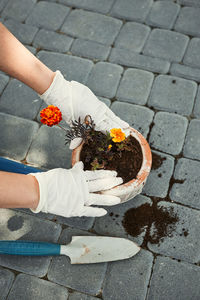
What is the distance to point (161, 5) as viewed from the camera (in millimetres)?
3256

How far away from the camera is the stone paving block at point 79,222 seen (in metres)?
2.36

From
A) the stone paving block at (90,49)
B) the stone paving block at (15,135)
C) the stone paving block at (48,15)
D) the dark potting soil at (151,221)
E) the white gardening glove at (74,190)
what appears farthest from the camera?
the stone paving block at (48,15)

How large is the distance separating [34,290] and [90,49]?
2.32 metres

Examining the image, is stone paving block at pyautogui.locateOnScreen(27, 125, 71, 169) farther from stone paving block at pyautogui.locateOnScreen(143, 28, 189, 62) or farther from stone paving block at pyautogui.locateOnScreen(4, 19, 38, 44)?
stone paving block at pyautogui.locateOnScreen(143, 28, 189, 62)

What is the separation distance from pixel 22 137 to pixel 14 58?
98 cm

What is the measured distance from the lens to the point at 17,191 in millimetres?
1668

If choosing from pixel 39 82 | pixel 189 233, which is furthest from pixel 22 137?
pixel 189 233

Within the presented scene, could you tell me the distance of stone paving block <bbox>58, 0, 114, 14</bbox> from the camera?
130 inches

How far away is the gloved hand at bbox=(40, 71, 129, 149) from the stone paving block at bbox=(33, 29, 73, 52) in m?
1.18

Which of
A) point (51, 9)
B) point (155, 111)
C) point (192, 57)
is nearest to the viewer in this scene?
point (155, 111)

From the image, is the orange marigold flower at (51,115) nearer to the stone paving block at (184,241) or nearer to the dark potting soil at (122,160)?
the dark potting soil at (122,160)

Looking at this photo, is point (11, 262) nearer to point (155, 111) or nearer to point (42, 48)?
point (155, 111)

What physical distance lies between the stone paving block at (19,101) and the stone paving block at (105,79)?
0.56m

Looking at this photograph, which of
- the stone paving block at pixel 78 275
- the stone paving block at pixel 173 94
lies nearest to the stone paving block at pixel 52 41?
the stone paving block at pixel 173 94
